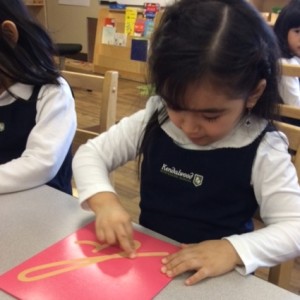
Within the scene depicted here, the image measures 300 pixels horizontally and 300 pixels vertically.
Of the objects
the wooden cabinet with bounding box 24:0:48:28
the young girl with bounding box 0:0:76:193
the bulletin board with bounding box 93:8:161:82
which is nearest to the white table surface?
the young girl with bounding box 0:0:76:193

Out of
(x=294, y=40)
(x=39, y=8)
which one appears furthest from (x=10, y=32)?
(x=39, y=8)

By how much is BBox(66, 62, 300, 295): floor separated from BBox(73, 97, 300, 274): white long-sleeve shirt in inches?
4.3

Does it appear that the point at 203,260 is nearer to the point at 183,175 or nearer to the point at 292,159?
the point at 183,175

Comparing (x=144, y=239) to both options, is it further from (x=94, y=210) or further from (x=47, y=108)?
(x=47, y=108)

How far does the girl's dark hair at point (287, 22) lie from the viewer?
1772 millimetres

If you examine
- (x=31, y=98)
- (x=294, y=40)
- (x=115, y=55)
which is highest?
(x=294, y=40)

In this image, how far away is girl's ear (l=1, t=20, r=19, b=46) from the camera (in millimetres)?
829

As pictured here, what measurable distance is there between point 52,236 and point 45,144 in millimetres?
279

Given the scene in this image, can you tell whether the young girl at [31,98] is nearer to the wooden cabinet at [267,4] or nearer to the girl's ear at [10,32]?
the girl's ear at [10,32]

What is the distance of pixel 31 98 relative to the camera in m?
0.87

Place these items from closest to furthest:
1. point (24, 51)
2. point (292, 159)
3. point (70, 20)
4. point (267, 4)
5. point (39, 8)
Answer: point (292, 159) → point (24, 51) → point (267, 4) → point (70, 20) → point (39, 8)

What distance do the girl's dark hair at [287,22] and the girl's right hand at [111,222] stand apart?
54.9 inches

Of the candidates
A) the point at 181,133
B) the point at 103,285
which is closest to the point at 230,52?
the point at 181,133

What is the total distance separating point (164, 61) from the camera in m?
0.56
